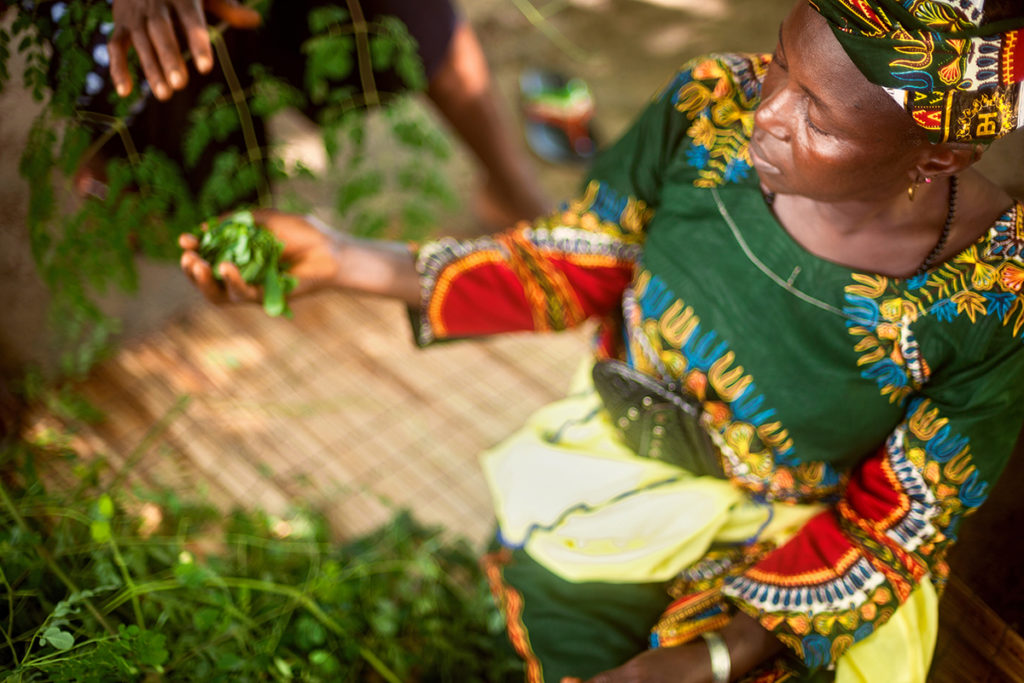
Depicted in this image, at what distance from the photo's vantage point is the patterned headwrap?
2.35 ft

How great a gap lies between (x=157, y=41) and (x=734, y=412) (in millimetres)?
966

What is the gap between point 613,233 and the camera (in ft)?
3.98

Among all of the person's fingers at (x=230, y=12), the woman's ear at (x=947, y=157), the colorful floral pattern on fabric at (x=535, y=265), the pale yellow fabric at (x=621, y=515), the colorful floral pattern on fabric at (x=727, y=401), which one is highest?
the person's fingers at (x=230, y=12)

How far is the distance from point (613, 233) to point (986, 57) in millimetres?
584

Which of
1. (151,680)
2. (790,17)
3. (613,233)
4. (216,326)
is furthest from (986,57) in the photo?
(216,326)

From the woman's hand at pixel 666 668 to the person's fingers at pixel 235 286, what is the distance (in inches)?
29.5

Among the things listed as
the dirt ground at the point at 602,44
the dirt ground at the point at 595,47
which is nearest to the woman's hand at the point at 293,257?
the dirt ground at the point at 595,47

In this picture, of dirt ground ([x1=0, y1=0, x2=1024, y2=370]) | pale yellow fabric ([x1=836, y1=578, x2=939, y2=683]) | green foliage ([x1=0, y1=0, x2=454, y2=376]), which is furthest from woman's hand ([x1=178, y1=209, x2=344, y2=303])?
dirt ground ([x1=0, y1=0, x2=1024, y2=370])

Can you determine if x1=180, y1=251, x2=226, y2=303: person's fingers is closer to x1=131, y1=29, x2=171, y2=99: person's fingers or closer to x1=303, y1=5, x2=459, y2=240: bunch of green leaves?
x1=131, y1=29, x2=171, y2=99: person's fingers

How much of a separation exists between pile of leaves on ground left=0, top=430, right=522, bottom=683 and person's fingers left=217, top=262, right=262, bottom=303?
1.44ft

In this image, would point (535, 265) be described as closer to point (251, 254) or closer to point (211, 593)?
point (251, 254)

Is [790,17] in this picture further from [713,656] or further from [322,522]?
[322,522]

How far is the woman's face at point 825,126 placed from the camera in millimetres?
762

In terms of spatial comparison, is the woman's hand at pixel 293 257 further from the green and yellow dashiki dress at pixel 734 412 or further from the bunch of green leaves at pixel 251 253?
the green and yellow dashiki dress at pixel 734 412
